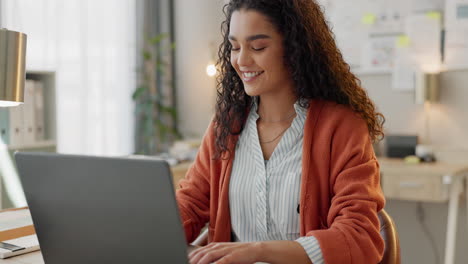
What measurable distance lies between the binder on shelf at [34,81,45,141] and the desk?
1.75m

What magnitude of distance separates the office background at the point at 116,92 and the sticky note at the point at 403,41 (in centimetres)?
18

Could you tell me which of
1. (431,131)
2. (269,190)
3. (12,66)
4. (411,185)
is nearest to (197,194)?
(269,190)

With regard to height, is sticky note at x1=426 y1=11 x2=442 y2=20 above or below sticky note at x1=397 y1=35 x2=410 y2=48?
above

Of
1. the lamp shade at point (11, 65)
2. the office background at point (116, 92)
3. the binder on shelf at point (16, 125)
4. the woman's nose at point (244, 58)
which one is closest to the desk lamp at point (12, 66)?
the lamp shade at point (11, 65)

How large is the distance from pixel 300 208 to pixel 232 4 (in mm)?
532

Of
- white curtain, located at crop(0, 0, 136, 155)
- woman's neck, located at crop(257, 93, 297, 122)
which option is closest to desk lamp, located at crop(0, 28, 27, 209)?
woman's neck, located at crop(257, 93, 297, 122)

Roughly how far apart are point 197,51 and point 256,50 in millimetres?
2880

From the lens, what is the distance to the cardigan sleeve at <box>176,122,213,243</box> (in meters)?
1.38

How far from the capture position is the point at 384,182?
289 centimetres

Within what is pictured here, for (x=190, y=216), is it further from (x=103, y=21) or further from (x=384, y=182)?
(x=103, y=21)

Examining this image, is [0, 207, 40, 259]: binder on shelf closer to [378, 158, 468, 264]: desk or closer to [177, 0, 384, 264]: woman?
[177, 0, 384, 264]: woman

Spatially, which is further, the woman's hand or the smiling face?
the smiling face

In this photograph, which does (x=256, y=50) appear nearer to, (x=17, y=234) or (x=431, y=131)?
(x=17, y=234)

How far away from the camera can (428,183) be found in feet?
9.17
